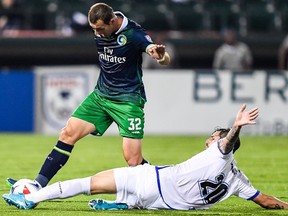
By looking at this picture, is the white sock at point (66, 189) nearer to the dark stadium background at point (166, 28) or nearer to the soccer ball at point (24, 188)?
the soccer ball at point (24, 188)

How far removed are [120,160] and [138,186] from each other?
5.96 meters

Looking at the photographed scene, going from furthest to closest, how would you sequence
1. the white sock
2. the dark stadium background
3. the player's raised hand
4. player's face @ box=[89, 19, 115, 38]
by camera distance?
1. the dark stadium background
2. player's face @ box=[89, 19, 115, 38]
3. the white sock
4. the player's raised hand

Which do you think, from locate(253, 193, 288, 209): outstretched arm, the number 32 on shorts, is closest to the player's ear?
the number 32 on shorts

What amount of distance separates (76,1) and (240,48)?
4.19m

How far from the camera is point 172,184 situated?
845cm

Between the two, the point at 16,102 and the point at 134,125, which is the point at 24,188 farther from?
the point at 16,102

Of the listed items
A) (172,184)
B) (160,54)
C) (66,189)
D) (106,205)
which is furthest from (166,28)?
(66,189)

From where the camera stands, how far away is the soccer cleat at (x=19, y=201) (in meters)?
8.55

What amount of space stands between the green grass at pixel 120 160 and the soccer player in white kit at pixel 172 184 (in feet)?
0.38

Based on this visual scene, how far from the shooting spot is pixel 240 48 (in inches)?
814

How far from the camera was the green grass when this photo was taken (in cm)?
888

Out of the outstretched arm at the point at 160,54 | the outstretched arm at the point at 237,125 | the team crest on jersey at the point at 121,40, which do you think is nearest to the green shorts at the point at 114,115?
the team crest on jersey at the point at 121,40

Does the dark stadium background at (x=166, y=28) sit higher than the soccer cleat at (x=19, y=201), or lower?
higher

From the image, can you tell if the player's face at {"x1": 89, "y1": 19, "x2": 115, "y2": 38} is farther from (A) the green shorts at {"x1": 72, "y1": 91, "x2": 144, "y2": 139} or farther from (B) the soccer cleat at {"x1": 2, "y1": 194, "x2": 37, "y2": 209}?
(B) the soccer cleat at {"x1": 2, "y1": 194, "x2": 37, "y2": 209}
